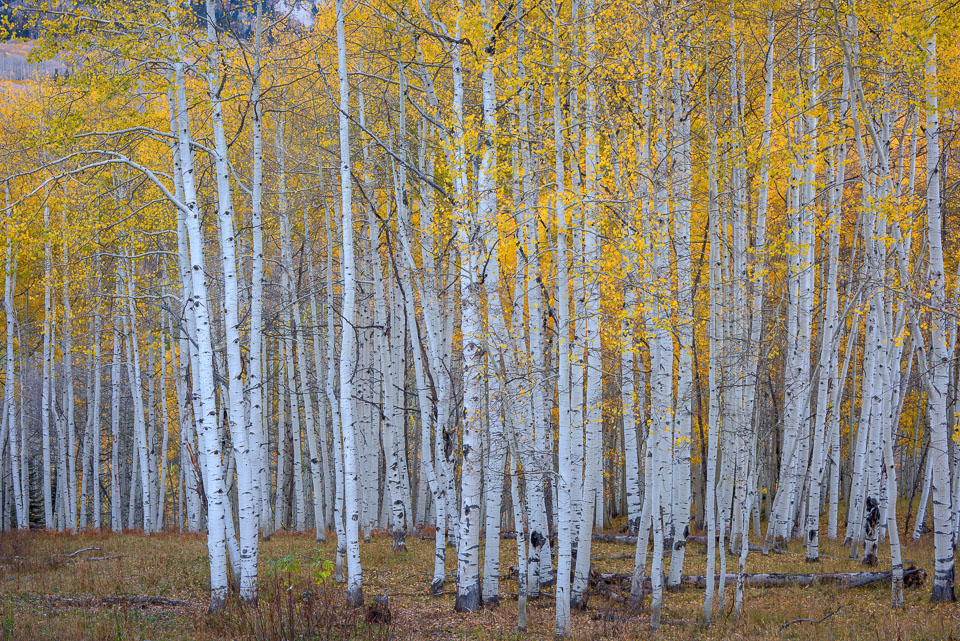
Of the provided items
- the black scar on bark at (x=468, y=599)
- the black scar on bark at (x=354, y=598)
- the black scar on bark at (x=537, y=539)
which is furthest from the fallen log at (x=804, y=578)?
the black scar on bark at (x=354, y=598)

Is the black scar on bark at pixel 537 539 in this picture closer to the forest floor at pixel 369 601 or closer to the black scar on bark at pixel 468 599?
the forest floor at pixel 369 601

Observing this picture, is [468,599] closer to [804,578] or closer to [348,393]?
[348,393]

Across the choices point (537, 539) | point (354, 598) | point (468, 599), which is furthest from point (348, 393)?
point (537, 539)

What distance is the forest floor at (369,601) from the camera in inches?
264

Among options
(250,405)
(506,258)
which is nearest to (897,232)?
(506,258)

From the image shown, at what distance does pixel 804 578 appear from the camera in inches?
382

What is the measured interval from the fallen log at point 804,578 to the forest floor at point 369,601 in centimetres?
14

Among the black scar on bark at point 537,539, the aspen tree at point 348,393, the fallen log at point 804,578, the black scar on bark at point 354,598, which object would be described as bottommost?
the fallen log at point 804,578

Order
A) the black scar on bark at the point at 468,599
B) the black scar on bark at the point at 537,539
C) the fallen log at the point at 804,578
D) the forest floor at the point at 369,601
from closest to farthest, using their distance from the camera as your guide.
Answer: the forest floor at the point at 369,601, the black scar on bark at the point at 468,599, the black scar on bark at the point at 537,539, the fallen log at the point at 804,578

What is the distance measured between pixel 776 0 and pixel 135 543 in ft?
49.1

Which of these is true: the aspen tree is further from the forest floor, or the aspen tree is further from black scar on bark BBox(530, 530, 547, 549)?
black scar on bark BBox(530, 530, 547, 549)

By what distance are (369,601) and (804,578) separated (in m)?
6.20

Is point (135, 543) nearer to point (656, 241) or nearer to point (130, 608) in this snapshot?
point (130, 608)

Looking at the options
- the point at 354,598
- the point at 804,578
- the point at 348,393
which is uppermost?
the point at 348,393
